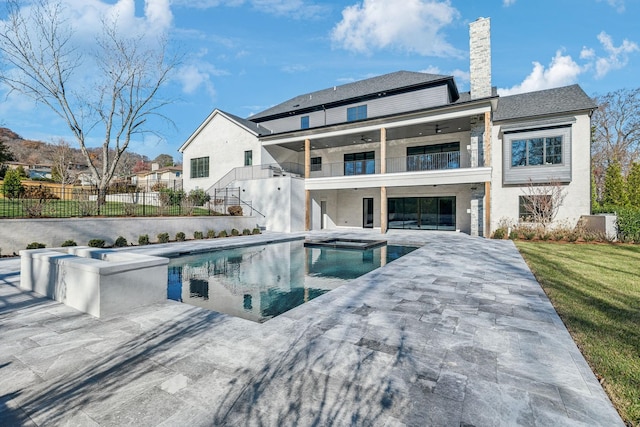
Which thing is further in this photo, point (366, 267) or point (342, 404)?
point (366, 267)

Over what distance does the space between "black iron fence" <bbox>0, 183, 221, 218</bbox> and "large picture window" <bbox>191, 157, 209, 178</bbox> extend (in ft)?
22.3

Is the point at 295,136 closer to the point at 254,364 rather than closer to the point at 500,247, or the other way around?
the point at 500,247

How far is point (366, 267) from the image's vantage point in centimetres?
862

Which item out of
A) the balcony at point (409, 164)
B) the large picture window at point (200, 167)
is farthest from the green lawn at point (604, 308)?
the large picture window at point (200, 167)

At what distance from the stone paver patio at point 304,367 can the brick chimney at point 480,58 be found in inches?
629

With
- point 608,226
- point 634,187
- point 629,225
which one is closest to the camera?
point 629,225

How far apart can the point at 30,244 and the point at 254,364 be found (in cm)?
1113

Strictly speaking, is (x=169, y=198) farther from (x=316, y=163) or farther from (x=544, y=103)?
(x=544, y=103)

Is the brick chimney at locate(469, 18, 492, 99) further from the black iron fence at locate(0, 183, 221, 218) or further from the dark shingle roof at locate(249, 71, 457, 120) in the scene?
the black iron fence at locate(0, 183, 221, 218)

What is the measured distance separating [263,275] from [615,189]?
25.7 metres

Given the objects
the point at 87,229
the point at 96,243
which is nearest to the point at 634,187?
the point at 96,243

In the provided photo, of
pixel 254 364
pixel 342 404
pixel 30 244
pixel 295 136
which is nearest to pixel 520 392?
pixel 342 404

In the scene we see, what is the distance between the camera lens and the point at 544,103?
54.8ft

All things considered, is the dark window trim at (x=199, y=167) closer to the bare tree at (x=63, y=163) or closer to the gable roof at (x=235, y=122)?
the gable roof at (x=235, y=122)
